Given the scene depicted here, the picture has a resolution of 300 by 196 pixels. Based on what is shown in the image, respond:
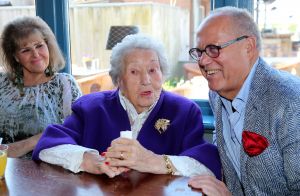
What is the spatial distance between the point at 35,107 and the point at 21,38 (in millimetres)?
488

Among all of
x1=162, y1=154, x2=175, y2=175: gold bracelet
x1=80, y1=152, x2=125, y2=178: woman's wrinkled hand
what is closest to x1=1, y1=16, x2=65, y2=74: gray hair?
x1=80, y1=152, x2=125, y2=178: woman's wrinkled hand

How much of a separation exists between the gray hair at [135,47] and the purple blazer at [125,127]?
0.15 m

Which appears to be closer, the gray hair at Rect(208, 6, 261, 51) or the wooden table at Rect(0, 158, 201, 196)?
the wooden table at Rect(0, 158, 201, 196)

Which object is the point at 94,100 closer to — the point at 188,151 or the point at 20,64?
the point at 188,151

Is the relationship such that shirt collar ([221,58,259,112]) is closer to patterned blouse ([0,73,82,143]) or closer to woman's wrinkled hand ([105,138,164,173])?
woman's wrinkled hand ([105,138,164,173])

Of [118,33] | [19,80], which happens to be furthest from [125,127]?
[118,33]

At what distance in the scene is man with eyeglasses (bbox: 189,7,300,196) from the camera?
1513 mm

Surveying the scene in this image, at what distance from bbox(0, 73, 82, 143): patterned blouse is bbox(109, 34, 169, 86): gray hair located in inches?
22.0

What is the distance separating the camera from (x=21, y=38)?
104 inches

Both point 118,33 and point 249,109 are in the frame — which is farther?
point 118,33

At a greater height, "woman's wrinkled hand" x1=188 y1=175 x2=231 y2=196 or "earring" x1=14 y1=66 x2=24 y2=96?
"earring" x1=14 y1=66 x2=24 y2=96

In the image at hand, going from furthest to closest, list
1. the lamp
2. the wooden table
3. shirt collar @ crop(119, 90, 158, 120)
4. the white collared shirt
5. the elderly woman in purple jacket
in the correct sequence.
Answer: the lamp → shirt collar @ crop(119, 90, 158, 120) → the elderly woman in purple jacket → the white collared shirt → the wooden table

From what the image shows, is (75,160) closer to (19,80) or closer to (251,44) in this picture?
(251,44)

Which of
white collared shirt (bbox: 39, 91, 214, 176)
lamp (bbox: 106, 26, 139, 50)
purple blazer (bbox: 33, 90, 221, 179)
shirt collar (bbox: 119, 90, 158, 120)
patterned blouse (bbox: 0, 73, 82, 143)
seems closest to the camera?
white collared shirt (bbox: 39, 91, 214, 176)
